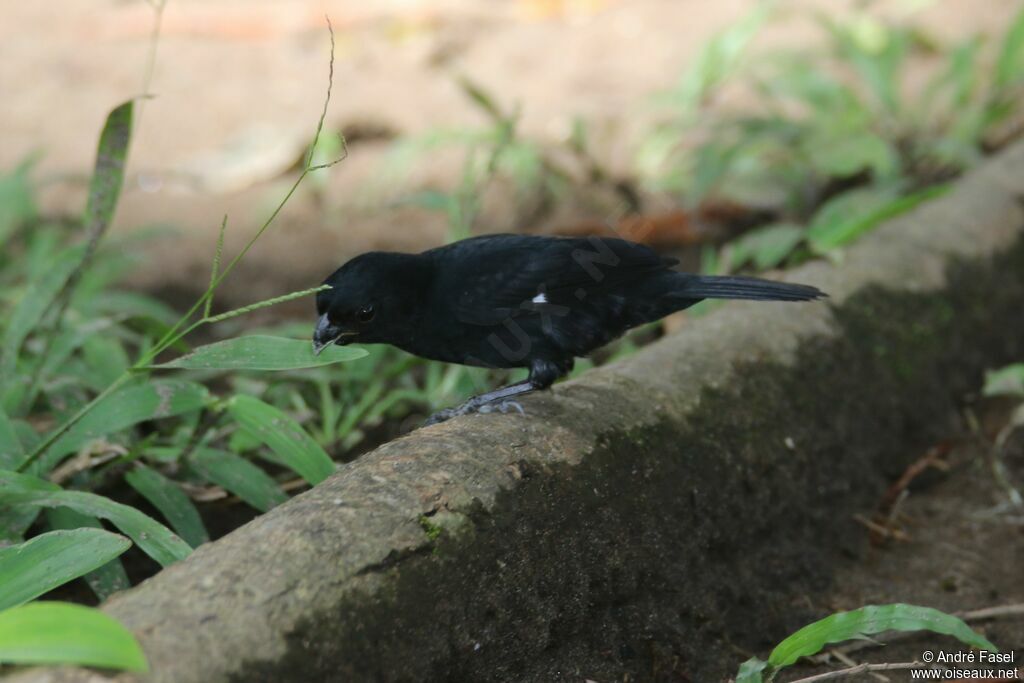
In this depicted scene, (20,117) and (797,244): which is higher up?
(20,117)

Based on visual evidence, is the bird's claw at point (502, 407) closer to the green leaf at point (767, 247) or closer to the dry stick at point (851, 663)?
the dry stick at point (851, 663)

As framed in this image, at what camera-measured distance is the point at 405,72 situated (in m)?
6.80

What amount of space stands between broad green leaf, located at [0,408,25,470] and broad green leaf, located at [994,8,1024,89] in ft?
14.5

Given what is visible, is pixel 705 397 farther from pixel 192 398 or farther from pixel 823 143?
pixel 823 143

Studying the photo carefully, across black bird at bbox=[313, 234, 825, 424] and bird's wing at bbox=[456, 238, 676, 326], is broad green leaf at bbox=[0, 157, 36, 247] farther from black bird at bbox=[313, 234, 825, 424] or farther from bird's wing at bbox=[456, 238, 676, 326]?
bird's wing at bbox=[456, 238, 676, 326]

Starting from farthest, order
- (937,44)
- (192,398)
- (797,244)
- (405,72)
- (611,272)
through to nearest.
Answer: (405,72)
(937,44)
(797,244)
(611,272)
(192,398)

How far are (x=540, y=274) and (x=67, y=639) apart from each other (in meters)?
1.52

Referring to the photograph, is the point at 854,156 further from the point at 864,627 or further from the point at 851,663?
the point at 864,627

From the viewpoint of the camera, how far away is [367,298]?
8.46 ft

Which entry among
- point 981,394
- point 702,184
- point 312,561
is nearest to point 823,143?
point 702,184

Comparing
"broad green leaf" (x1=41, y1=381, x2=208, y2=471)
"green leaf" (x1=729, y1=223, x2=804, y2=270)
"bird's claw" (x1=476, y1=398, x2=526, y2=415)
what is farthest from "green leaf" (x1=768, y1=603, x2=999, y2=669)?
"green leaf" (x1=729, y1=223, x2=804, y2=270)

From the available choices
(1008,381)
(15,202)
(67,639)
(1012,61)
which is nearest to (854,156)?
(1012,61)

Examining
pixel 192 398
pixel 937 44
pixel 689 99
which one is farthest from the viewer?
pixel 937 44

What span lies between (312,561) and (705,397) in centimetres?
121
